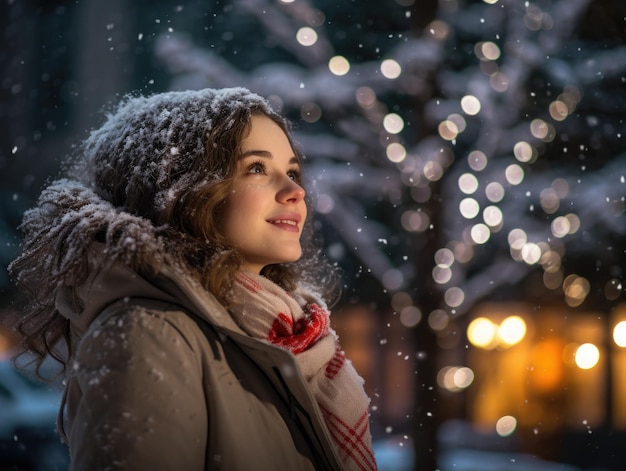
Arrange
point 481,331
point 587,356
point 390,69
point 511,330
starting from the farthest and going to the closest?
point 587,356, point 481,331, point 511,330, point 390,69

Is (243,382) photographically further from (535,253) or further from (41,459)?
(41,459)

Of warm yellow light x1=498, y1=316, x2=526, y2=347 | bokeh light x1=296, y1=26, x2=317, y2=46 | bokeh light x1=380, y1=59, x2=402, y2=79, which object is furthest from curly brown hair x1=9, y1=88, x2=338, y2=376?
warm yellow light x1=498, y1=316, x2=526, y2=347

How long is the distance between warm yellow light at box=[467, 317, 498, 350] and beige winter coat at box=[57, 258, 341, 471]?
914 centimetres

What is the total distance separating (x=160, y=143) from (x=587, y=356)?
513 inches

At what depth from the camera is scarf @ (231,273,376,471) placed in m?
2.08

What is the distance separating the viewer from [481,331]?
10656 mm

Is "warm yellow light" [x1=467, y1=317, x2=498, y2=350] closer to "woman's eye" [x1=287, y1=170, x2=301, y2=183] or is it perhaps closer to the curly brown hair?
"woman's eye" [x1=287, y1=170, x2=301, y2=183]

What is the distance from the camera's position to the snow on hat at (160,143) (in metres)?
2.10

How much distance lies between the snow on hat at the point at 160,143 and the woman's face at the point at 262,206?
0.11m

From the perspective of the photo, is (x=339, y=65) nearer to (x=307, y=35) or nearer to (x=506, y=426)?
(x=307, y=35)

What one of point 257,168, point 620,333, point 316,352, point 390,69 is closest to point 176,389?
point 316,352

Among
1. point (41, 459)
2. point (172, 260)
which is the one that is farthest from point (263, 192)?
point (41, 459)

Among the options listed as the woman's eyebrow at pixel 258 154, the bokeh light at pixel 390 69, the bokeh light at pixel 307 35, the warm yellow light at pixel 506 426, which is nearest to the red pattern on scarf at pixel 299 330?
the woman's eyebrow at pixel 258 154

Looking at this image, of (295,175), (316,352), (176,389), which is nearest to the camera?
(176,389)
